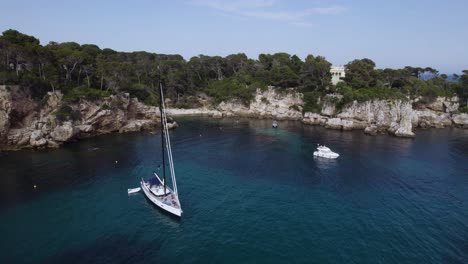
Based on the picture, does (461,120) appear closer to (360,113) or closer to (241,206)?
(360,113)

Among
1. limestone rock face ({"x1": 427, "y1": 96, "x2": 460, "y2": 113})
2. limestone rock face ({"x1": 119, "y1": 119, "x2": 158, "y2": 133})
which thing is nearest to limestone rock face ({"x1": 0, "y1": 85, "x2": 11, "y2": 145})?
limestone rock face ({"x1": 119, "y1": 119, "x2": 158, "y2": 133})

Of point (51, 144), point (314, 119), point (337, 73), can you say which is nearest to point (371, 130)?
point (314, 119)

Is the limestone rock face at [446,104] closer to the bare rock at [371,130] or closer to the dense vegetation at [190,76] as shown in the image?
the dense vegetation at [190,76]

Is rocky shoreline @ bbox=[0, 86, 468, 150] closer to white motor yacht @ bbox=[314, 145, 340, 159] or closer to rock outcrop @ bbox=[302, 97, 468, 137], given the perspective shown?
rock outcrop @ bbox=[302, 97, 468, 137]

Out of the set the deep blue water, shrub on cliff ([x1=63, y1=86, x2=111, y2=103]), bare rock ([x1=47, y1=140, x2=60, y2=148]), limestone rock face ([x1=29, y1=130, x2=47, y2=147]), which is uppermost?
shrub on cliff ([x1=63, y1=86, x2=111, y2=103])

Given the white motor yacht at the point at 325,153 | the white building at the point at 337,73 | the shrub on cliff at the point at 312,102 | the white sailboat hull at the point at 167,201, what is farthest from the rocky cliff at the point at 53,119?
the white building at the point at 337,73

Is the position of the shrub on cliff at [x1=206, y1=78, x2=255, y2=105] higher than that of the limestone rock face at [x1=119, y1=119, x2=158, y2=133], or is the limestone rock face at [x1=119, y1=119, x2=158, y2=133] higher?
the shrub on cliff at [x1=206, y1=78, x2=255, y2=105]

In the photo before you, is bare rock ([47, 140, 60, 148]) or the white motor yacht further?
bare rock ([47, 140, 60, 148])
